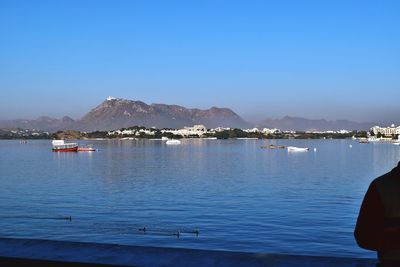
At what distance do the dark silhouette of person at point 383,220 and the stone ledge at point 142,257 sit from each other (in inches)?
34.4

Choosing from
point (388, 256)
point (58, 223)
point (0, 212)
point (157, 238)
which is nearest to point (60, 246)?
point (388, 256)

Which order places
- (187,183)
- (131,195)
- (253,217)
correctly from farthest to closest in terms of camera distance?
(187,183) → (131,195) → (253,217)

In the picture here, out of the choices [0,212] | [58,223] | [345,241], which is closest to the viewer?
[345,241]

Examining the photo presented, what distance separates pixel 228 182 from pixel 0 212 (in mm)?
22606

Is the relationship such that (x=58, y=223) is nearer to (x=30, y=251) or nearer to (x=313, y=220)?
(x=313, y=220)

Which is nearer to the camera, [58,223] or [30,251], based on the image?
[30,251]

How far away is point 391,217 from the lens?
8.43 ft

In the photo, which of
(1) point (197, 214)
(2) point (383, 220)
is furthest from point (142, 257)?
(1) point (197, 214)

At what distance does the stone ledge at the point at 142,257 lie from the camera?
11.7ft

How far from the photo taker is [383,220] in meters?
2.57

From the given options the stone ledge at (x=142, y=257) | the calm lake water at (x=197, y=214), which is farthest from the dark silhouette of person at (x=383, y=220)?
the calm lake water at (x=197, y=214)

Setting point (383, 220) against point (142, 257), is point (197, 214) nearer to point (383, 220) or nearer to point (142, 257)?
point (142, 257)

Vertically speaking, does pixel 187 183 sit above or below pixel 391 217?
below

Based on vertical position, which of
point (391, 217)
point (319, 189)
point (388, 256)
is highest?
point (391, 217)
